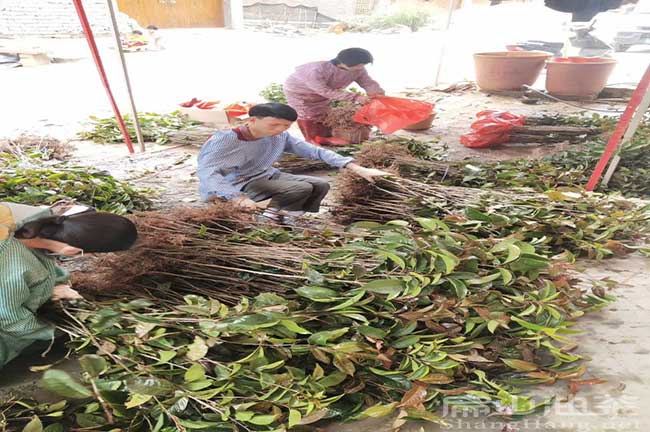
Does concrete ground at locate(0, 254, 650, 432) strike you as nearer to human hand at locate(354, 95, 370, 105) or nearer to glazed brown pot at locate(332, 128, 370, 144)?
human hand at locate(354, 95, 370, 105)

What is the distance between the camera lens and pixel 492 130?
3.87 meters

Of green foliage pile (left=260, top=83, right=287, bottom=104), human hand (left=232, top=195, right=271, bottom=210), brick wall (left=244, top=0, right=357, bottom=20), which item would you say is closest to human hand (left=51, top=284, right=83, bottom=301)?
human hand (left=232, top=195, right=271, bottom=210)

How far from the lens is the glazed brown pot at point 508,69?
5887mm

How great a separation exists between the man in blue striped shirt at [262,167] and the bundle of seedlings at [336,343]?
0.68 meters

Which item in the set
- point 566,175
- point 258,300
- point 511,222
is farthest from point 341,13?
point 258,300

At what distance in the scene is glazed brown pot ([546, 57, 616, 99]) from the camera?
5.41m

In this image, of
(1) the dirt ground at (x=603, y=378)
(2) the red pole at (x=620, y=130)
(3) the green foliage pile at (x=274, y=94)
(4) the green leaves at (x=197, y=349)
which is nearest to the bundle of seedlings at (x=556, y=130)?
(2) the red pole at (x=620, y=130)

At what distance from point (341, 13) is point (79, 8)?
570cm

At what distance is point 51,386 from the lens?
1.03 m

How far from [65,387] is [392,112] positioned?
316 cm

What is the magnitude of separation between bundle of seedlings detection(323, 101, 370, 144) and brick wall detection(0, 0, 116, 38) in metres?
6.50

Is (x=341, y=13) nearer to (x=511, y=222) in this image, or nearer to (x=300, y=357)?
(x=511, y=222)

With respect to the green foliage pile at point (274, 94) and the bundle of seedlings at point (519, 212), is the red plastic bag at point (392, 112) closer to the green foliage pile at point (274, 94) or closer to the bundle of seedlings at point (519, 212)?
the bundle of seedlings at point (519, 212)

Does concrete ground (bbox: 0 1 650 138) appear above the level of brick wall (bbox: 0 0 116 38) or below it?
below
